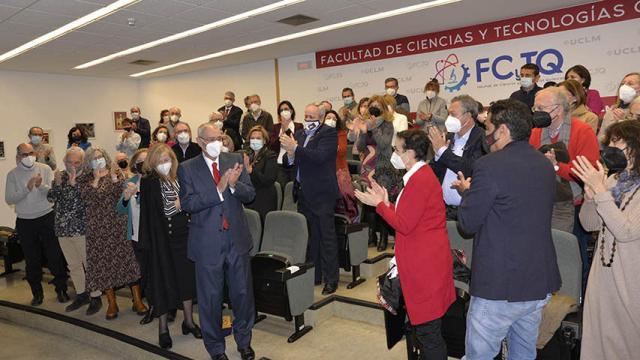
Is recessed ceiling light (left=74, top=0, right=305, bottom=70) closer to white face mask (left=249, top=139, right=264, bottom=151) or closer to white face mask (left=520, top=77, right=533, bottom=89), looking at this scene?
white face mask (left=249, top=139, right=264, bottom=151)

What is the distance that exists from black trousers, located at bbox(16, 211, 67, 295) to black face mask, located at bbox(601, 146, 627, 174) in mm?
5189

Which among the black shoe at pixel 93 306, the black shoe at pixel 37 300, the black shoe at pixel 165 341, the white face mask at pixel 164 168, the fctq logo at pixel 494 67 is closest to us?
the white face mask at pixel 164 168

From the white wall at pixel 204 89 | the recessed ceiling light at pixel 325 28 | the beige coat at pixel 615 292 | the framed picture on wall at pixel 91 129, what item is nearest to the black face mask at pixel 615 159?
the beige coat at pixel 615 292

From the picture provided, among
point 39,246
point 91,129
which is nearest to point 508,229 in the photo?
point 39,246

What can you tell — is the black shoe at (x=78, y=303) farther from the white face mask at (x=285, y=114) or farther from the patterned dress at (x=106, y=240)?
the white face mask at (x=285, y=114)

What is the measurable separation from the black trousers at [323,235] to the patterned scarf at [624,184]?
A: 7.97 feet

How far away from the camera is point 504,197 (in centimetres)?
210

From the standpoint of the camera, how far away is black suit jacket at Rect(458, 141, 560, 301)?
6.88 ft

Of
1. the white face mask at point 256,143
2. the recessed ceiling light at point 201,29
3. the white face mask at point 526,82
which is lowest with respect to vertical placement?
the white face mask at point 256,143

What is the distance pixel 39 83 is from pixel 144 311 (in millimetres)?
8974

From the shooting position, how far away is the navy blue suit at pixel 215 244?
10.6 feet

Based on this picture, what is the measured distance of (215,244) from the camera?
325 cm

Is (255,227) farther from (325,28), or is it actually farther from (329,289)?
(325,28)

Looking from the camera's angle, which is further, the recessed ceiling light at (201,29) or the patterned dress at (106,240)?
the recessed ceiling light at (201,29)
